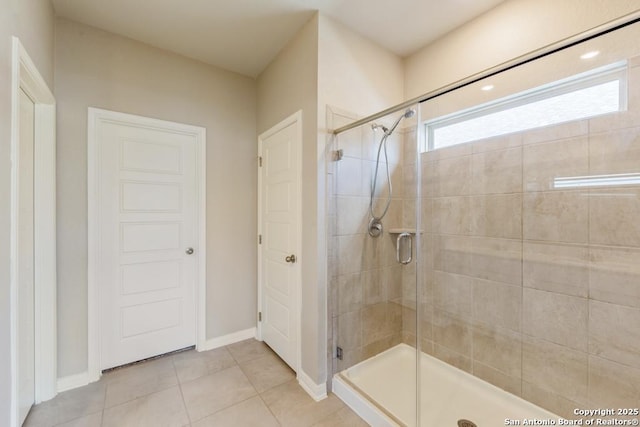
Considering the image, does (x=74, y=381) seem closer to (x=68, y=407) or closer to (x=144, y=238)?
(x=68, y=407)

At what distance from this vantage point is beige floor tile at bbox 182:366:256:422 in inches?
68.7

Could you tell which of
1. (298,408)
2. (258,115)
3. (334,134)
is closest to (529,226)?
(334,134)

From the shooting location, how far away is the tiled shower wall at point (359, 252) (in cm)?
197

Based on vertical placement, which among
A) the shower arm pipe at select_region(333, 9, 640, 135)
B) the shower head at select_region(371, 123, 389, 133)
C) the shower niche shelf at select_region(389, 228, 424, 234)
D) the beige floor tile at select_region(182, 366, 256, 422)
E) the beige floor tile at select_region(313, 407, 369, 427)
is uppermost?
the shower arm pipe at select_region(333, 9, 640, 135)

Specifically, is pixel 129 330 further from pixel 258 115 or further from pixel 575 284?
pixel 575 284

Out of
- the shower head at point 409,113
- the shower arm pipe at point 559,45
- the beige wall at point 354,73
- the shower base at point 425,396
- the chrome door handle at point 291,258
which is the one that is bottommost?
the shower base at point 425,396

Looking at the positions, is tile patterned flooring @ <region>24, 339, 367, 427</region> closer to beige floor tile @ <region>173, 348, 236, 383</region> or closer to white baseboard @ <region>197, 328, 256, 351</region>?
beige floor tile @ <region>173, 348, 236, 383</region>

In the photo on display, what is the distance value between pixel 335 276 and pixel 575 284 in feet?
4.60

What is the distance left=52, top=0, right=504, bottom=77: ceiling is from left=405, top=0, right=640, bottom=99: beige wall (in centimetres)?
10

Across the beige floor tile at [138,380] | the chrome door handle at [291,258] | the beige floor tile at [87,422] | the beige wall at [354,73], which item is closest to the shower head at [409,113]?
the beige wall at [354,73]

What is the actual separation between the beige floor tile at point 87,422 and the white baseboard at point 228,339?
0.83 m

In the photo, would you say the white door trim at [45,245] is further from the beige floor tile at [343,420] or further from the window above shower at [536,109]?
the window above shower at [536,109]

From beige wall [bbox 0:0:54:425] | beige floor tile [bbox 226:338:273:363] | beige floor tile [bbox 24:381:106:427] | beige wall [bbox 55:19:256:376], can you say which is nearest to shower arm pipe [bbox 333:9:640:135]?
beige wall [bbox 55:19:256:376]

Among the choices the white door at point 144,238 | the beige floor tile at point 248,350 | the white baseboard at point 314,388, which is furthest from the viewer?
the beige floor tile at point 248,350
